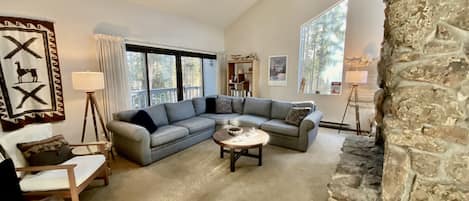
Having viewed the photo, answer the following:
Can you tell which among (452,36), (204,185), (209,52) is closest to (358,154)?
(452,36)

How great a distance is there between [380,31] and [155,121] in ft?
16.2

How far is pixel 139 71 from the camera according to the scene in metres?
4.56

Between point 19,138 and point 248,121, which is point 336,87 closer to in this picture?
point 248,121

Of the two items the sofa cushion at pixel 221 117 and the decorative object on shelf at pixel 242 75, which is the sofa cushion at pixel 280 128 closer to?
the sofa cushion at pixel 221 117

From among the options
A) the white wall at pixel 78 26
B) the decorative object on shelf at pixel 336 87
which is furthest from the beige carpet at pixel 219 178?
the decorative object on shelf at pixel 336 87

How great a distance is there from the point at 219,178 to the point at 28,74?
10.3 ft

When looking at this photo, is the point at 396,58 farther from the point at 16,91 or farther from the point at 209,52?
the point at 209,52

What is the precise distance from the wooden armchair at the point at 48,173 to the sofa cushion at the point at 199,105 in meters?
2.48

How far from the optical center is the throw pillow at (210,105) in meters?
5.04

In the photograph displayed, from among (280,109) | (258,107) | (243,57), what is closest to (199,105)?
(258,107)

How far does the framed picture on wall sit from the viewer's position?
5.64 meters

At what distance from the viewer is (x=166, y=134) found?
3363mm

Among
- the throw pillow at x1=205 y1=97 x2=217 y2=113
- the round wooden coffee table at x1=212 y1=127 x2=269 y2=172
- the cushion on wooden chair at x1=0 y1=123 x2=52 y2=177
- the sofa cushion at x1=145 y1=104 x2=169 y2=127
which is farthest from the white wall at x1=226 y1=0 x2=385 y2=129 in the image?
the cushion on wooden chair at x1=0 y1=123 x2=52 y2=177

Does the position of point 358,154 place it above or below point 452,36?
below
